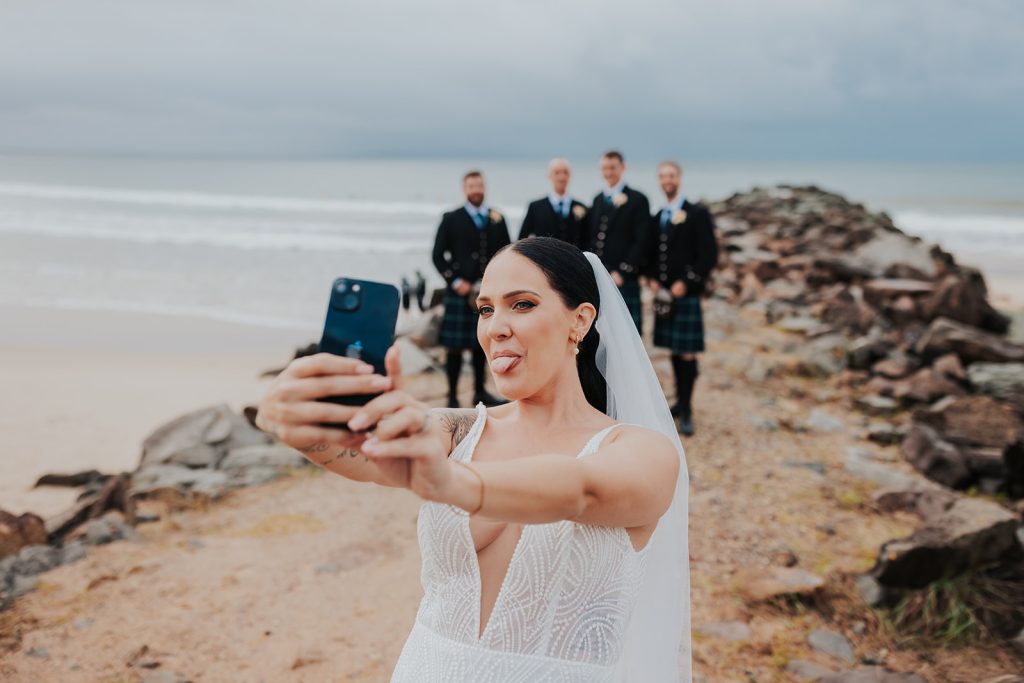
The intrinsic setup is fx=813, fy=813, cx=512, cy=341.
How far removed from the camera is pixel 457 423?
7.24 ft

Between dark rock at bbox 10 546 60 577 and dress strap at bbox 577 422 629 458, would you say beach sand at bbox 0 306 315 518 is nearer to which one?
dark rock at bbox 10 546 60 577

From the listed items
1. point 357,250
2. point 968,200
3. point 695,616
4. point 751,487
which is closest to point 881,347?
point 751,487

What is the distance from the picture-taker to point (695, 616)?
4.39 metres

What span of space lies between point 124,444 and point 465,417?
6.63 meters

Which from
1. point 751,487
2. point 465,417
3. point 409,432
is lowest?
point 751,487

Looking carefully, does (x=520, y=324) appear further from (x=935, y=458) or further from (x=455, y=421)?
(x=935, y=458)

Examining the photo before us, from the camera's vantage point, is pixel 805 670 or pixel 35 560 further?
pixel 35 560

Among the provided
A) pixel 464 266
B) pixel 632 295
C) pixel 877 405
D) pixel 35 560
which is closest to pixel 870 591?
pixel 632 295

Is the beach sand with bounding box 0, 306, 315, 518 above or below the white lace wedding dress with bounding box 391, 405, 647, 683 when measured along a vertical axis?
below

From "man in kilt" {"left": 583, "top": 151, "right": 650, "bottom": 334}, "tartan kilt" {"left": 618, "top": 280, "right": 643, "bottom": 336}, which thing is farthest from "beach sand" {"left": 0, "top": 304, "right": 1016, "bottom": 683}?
"man in kilt" {"left": 583, "top": 151, "right": 650, "bottom": 334}

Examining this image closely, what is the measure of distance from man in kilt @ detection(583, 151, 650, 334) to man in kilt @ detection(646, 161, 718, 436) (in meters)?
0.15

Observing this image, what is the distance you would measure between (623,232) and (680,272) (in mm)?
645

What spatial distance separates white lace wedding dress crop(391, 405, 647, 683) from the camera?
1.92m

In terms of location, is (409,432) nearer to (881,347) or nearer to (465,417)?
(465,417)
